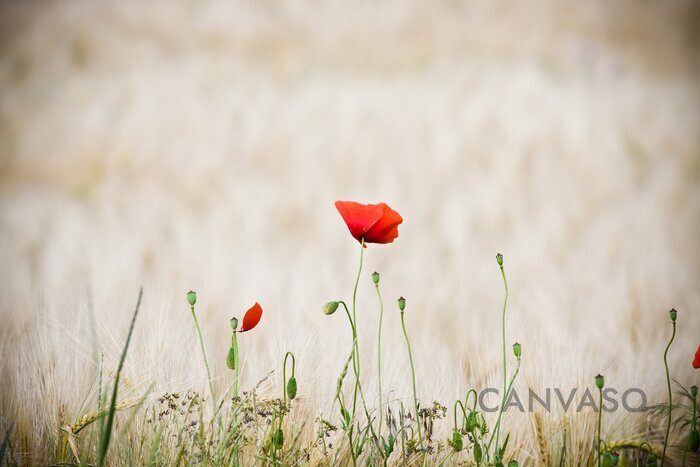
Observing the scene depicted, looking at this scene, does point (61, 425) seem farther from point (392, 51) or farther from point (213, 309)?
point (392, 51)

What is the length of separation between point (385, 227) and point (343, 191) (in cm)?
111

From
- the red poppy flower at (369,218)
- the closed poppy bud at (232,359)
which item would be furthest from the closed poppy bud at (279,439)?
the red poppy flower at (369,218)

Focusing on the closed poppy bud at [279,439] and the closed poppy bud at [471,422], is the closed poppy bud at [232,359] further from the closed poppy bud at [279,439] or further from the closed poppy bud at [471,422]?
the closed poppy bud at [471,422]

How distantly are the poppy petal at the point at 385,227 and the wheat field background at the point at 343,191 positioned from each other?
0.18 metres

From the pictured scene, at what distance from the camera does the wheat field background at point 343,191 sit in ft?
Answer: 2.11

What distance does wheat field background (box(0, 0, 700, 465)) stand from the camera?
64cm

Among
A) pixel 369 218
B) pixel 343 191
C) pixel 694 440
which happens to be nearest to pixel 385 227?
pixel 369 218

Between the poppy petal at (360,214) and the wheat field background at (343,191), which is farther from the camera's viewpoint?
the wheat field background at (343,191)

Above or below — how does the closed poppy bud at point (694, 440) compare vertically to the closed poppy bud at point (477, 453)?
above

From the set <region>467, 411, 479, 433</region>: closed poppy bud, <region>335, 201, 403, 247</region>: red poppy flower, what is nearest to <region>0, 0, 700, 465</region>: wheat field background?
<region>467, 411, 479, 433</region>: closed poppy bud

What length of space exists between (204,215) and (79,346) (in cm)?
86

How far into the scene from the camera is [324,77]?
7.43 ft

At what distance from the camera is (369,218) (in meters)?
0.47

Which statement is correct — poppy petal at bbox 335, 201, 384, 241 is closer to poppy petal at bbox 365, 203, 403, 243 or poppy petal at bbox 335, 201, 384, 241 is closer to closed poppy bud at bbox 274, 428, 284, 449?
poppy petal at bbox 365, 203, 403, 243
